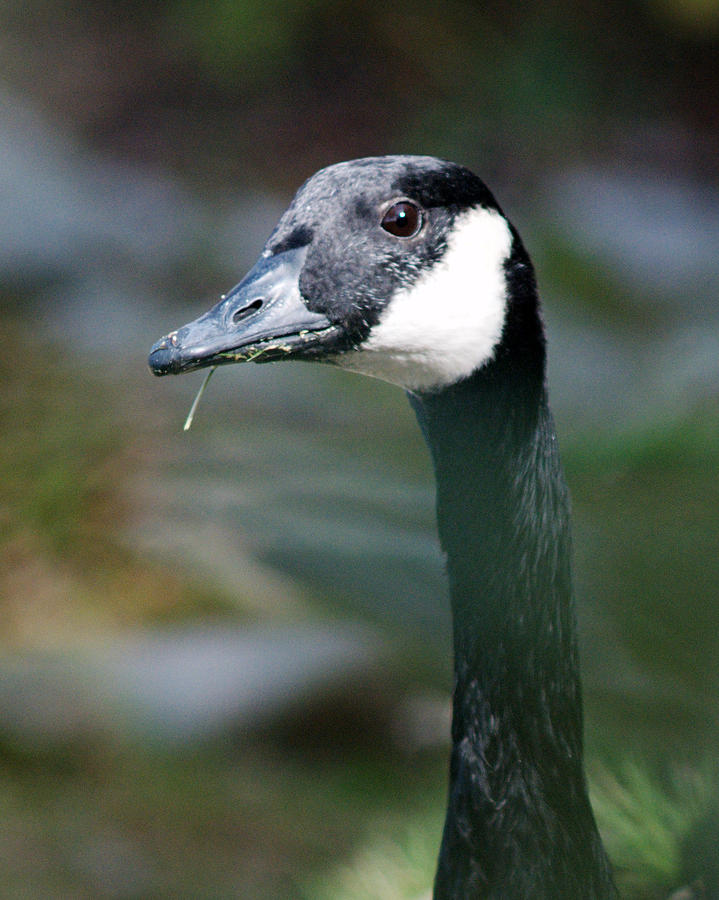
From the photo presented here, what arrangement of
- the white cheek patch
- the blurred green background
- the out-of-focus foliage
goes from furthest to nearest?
the out-of-focus foliage → the blurred green background → the white cheek patch

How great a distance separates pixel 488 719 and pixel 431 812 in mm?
1142

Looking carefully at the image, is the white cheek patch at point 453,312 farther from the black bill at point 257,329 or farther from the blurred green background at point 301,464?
the blurred green background at point 301,464

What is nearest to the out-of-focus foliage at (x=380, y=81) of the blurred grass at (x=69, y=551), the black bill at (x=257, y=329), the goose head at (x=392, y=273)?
the blurred grass at (x=69, y=551)

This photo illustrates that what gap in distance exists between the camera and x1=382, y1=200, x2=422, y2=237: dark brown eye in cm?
156

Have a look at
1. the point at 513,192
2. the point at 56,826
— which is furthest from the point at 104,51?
the point at 56,826

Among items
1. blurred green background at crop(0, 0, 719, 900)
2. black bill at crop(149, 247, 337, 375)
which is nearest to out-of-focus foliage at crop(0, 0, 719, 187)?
blurred green background at crop(0, 0, 719, 900)

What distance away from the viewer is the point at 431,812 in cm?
271

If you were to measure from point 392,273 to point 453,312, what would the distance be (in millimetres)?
105

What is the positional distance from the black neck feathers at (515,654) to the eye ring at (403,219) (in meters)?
0.19

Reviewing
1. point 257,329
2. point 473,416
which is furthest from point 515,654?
point 257,329

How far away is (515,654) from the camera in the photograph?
5.42 ft

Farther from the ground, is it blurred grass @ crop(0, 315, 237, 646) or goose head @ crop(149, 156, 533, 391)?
goose head @ crop(149, 156, 533, 391)

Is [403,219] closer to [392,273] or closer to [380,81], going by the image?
[392,273]

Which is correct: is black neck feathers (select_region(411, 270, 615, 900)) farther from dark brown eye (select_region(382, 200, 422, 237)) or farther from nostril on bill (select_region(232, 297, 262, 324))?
nostril on bill (select_region(232, 297, 262, 324))
